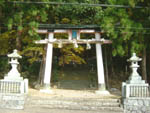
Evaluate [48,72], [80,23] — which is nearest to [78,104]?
[48,72]

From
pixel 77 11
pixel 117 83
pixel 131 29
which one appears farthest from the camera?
pixel 117 83

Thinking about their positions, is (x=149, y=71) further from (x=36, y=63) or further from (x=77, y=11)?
(x=36, y=63)

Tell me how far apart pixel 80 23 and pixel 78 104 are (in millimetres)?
7944

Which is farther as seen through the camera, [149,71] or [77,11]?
[149,71]

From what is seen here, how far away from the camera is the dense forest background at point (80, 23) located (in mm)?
9570

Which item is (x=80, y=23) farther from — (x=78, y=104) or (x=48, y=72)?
(x=78, y=104)

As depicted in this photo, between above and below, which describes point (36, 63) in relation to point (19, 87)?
above

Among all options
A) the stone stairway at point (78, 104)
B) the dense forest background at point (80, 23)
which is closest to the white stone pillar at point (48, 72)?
the dense forest background at point (80, 23)

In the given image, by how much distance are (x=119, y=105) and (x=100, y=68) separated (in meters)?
3.24

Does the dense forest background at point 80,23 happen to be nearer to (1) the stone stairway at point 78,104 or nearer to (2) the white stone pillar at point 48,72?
(2) the white stone pillar at point 48,72

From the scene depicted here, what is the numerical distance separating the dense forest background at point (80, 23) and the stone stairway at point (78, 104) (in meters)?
3.06

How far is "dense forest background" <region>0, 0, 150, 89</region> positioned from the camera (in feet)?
31.4

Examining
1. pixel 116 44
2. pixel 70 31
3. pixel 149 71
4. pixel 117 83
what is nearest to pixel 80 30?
pixel 70 31

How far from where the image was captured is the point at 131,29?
10.3 metres
